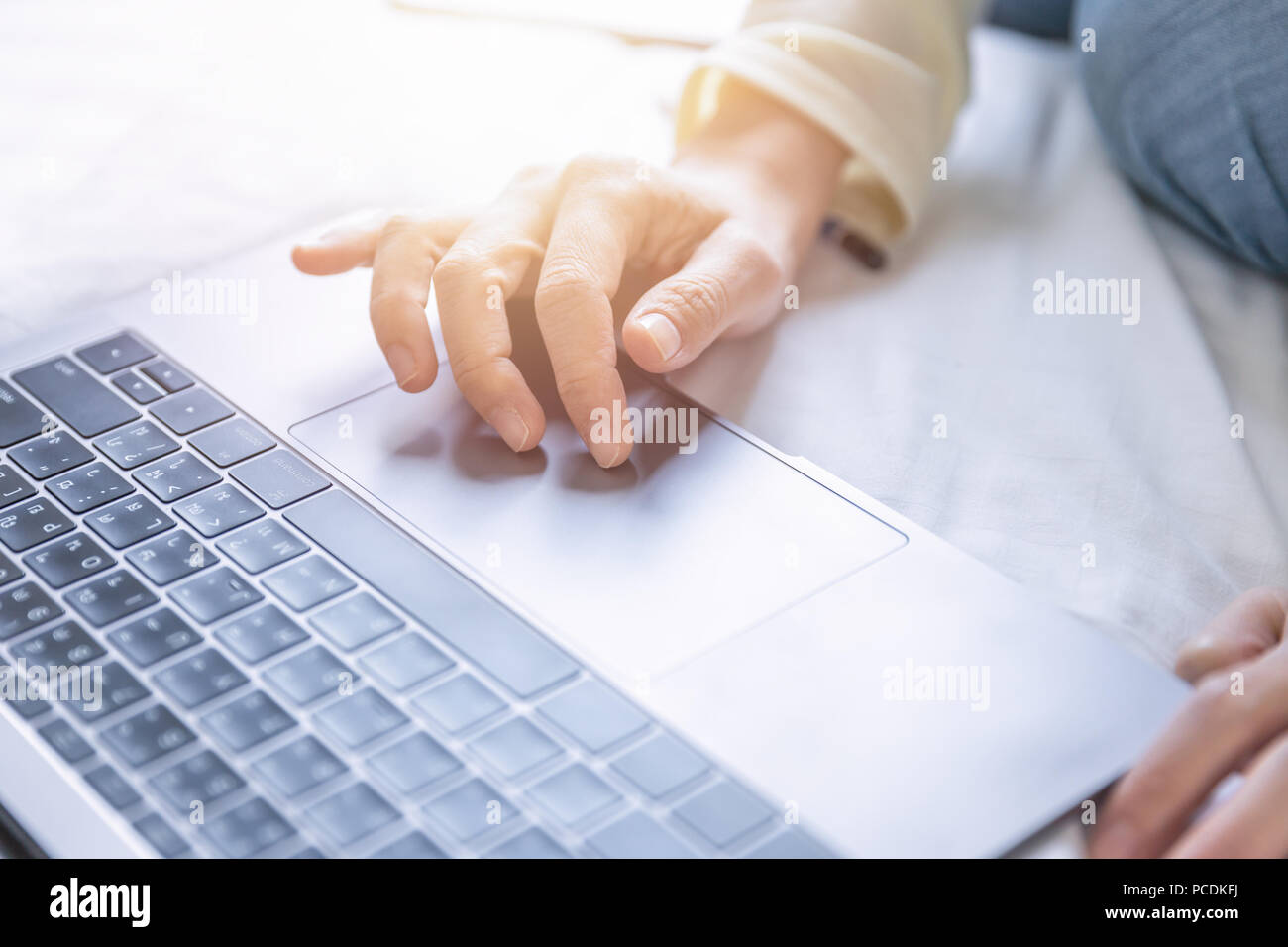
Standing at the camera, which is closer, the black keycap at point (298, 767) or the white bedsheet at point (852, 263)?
the black keycap at point (298, 767)

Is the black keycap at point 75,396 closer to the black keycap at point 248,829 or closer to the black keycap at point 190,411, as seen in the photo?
the black keycap at point 190,411

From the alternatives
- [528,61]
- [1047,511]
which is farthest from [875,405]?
[528,61]

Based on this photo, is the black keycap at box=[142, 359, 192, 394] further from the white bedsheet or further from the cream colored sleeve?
the cream colored sleeve

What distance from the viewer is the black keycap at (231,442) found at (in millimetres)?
516

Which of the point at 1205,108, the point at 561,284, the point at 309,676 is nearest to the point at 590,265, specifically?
the point at 561,284

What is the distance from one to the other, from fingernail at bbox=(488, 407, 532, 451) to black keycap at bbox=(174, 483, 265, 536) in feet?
0.36

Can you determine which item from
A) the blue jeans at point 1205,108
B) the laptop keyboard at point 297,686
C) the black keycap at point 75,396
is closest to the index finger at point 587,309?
the laptop keyboard at point 297,686

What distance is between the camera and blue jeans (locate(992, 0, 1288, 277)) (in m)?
0.63

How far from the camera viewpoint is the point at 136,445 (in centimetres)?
52

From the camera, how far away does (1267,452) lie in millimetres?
583

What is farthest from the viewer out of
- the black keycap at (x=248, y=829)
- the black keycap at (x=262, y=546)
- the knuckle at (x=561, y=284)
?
the knuckle at (x=561, y=284)

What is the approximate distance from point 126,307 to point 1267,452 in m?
0.60

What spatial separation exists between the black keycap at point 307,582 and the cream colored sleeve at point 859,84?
16.8 inches
